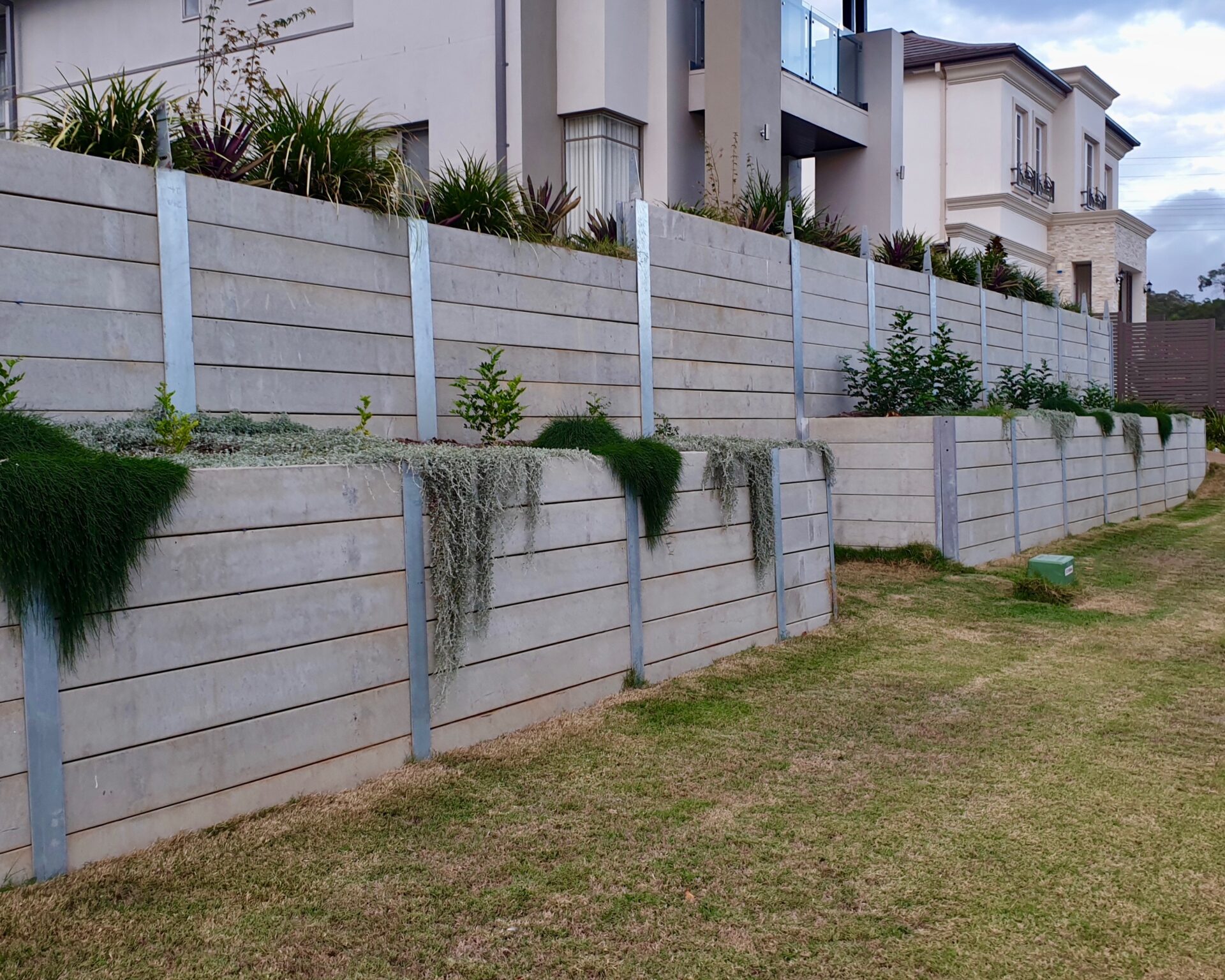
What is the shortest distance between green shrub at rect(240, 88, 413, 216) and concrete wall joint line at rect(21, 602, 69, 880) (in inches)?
126

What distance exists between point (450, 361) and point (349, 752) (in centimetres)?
288

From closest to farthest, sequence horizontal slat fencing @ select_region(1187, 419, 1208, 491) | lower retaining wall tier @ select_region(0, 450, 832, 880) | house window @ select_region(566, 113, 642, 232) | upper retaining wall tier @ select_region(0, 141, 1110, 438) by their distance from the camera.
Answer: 1. lower retaining wall tier @ select_region(0, 450, 832, 880)
2. upper retaining wall tier @ select_region(0, 141, 1110, 438)
3. house window @ select_region(566, 113, 642, 232)
4. horizontal slat fencing @ select_region(1187, 419, 1208, 491)

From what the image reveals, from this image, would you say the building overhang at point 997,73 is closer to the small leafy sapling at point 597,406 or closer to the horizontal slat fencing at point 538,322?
the horizontal slat fencing at point 538,322

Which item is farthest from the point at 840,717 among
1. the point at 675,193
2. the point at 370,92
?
the point at 370,92

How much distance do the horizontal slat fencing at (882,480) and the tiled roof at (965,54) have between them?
1661 cm

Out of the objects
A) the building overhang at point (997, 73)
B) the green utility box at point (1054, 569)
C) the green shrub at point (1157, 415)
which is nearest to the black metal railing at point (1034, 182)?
the building overhang at point (997, 73)

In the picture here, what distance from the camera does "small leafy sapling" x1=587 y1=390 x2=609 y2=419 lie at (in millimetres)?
7035

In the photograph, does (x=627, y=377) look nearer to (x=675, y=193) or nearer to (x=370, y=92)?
(x=675, y=193)

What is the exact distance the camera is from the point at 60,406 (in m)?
4.52

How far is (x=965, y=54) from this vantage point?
22969 millimetres

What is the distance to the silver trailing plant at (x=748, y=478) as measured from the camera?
19.1ft

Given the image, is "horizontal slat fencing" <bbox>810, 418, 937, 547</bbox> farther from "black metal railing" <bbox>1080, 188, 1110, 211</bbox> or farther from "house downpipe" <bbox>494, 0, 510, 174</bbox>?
"black metal railing" <bbox>1080, 188, 1110, 211</bbox>

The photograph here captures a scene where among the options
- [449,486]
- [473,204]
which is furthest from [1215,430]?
[449,486]

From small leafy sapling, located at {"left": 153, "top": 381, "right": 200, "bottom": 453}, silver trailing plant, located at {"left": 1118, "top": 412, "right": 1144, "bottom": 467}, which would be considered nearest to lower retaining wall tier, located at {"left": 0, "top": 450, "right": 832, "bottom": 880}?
small leafy sapling, located at {"left": 153, "top": 381, "right": 200, "bottom": 453}
